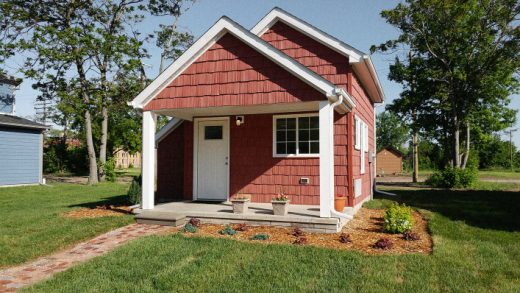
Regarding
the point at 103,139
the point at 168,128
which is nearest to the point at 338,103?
the point at 168,128

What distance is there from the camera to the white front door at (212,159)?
9.98 m

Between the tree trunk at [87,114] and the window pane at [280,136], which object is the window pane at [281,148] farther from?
the tree trunk at [87,114]

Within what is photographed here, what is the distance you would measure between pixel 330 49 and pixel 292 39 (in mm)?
1204

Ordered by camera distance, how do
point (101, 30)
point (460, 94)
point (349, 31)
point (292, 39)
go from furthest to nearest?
point (460, 94) → point (101, 30) → point (349, 31) → point (292, 39)

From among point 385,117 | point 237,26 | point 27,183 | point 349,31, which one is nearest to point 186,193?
point 237,26

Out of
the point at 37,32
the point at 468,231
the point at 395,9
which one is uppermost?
the point at 395,9

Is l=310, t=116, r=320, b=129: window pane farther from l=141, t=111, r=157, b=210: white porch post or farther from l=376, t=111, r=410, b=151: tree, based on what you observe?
l=376, t=111, r=410, b=151: tree

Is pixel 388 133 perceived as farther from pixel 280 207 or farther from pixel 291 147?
pixel 280 207

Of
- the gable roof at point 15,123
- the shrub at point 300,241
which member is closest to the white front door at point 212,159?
the shrub at point 300,241

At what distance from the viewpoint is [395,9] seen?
2211 cm

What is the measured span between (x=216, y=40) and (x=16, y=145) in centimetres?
1646

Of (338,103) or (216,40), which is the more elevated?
(216,40)

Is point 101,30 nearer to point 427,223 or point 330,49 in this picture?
point 330,49

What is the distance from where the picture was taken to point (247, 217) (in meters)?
7.46
